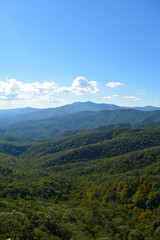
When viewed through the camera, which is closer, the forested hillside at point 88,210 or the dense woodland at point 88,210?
the dense woodland at point 88,210

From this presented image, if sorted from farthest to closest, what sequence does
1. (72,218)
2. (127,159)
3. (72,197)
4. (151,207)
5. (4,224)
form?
(127,159) → (72,197) → (151,207) → (72,218) → (4,224)

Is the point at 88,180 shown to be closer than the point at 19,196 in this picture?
No

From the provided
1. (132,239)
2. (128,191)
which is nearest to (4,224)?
(132,239)

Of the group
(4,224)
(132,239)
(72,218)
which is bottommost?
(132,239)

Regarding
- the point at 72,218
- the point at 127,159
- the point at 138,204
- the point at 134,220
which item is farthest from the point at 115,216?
the point at 127,159

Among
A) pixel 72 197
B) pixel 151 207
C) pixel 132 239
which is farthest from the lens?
pixel 72 197

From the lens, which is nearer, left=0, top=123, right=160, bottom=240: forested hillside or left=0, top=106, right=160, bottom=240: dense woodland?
left=0, top=106, right=160, bottom=240: dense woodland

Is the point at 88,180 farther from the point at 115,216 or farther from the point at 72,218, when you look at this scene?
the point at 72,218

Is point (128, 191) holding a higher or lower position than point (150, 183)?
lower

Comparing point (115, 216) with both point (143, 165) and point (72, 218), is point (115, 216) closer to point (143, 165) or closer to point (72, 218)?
point (72, 218)
